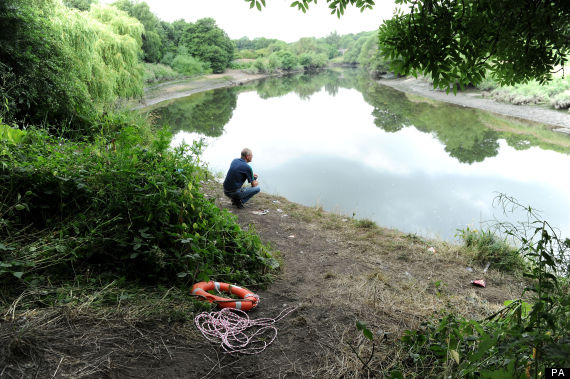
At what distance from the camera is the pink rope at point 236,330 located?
2705 millimetres

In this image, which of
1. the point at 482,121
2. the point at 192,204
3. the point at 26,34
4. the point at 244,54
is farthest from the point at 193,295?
the point at 244,54

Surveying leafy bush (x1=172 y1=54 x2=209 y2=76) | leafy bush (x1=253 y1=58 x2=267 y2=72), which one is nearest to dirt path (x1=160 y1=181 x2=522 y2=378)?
leafy bush (x1=172 y1=54 x2=209 y2=76)

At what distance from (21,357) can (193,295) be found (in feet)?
4.45

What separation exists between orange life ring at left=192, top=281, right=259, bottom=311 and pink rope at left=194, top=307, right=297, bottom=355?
2.5 inches

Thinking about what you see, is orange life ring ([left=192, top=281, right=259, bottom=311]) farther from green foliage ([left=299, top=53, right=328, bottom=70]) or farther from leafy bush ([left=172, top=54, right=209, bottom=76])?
green foliage ([left=299, top=53, right=328, bottom=70])

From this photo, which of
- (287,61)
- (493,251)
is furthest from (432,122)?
(287,61)

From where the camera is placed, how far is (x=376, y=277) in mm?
4547

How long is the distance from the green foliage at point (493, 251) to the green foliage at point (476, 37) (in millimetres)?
4200

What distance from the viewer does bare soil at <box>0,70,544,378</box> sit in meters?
2.09

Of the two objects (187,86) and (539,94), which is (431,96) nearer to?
(539,94)

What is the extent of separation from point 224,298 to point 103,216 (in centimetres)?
135

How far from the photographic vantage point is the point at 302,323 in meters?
3.11

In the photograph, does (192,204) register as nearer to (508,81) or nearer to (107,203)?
(107,203)

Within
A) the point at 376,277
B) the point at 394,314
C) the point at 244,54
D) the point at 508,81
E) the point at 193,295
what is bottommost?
the point at 376,277
